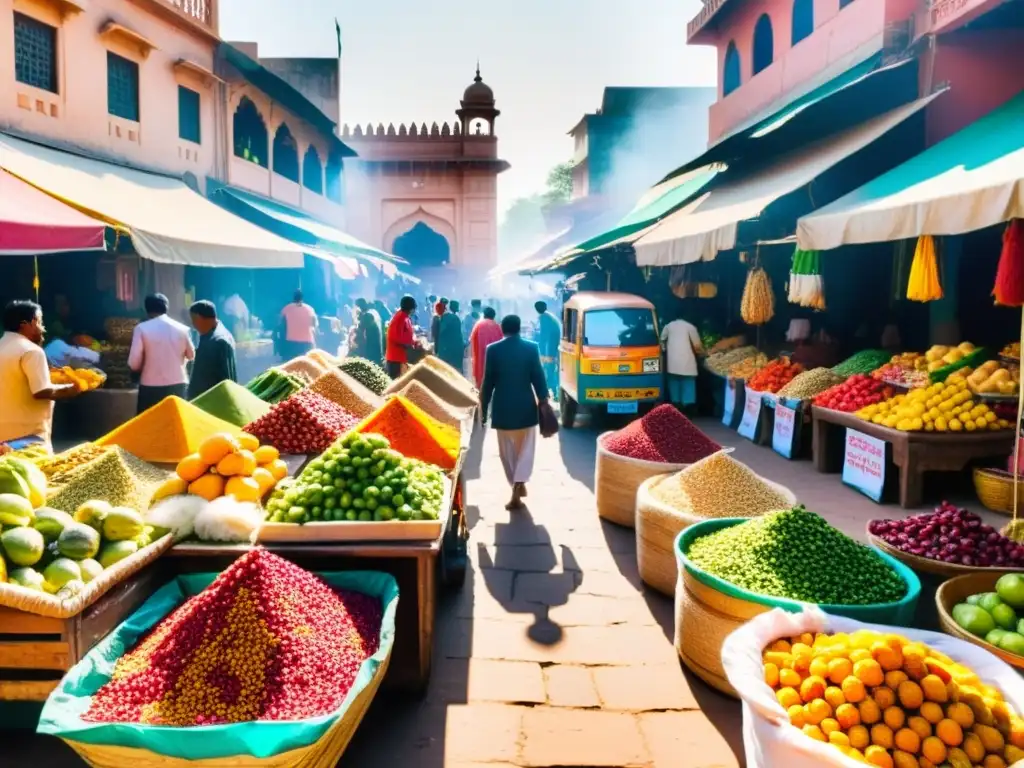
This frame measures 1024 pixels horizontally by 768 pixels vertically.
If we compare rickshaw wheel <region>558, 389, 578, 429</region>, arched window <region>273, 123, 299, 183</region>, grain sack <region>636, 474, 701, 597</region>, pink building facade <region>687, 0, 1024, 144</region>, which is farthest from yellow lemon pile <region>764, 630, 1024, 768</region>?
arched window <region>273, 123, 299, 183</region>

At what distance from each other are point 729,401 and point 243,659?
911cm

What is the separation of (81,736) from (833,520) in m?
5.36

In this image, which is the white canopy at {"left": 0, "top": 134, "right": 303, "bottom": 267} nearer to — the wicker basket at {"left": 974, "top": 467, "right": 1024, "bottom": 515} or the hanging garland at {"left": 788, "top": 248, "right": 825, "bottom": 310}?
the hanging garland at {"left": 788, "top": 248, "right": 825, "bottom": 310}

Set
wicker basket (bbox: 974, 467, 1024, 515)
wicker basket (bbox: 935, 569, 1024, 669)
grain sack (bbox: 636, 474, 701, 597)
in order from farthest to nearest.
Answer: wicker basket (bbox: 974, 467, 1024, 515), grain sack (bbox: 636, 474, 701, 597), wicker basket (bbox: 935, 569, 1024, 669)

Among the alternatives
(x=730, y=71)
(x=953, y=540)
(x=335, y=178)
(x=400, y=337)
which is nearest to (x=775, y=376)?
(x=400, y=337)

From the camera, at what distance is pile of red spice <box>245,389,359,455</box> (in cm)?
498

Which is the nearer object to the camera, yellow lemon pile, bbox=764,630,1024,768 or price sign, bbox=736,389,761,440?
yellow lemon pile, bbox=764,630,1024,768

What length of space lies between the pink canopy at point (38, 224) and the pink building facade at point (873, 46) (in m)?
8.38

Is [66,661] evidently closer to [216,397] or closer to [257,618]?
[257,618]

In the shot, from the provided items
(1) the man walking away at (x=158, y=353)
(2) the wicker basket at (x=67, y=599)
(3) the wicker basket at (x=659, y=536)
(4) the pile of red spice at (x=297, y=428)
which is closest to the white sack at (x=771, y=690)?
(3) the wicker basket at (x=659, y=536)

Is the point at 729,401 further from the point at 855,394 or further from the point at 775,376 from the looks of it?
the point at 855,394

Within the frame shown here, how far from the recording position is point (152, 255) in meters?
8.61

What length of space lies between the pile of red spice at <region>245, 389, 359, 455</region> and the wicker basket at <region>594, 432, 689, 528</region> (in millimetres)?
2022

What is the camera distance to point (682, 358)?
1107cm
